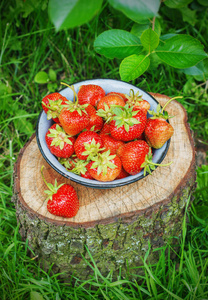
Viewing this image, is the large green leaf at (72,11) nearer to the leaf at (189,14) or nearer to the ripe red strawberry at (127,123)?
the ripe red strawberry at (127,123)

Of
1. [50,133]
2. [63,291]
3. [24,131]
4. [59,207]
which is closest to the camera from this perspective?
[59,207]

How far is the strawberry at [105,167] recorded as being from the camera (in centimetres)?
105

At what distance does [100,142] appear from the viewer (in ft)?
3.73

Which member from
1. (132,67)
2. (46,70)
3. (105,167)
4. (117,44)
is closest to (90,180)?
(105,167)

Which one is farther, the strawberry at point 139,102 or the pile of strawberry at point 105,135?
the strawberry at point 139,102

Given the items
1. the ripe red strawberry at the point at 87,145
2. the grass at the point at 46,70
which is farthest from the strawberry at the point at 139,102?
the grass at the point at 46,70

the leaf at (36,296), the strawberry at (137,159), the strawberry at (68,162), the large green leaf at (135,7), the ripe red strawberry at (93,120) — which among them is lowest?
the leaf at (36,296)

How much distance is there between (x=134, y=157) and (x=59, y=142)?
0.32 metres

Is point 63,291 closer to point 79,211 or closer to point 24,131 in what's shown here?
point 79,211

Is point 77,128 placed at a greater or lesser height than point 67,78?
greater

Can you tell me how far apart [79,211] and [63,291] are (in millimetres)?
467

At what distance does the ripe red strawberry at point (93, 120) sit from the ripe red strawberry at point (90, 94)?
37 mm

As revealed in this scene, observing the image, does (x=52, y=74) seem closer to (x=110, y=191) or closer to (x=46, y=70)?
(x=46, y=70)

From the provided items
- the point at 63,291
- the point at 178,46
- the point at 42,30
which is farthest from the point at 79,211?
the point at 42,30
